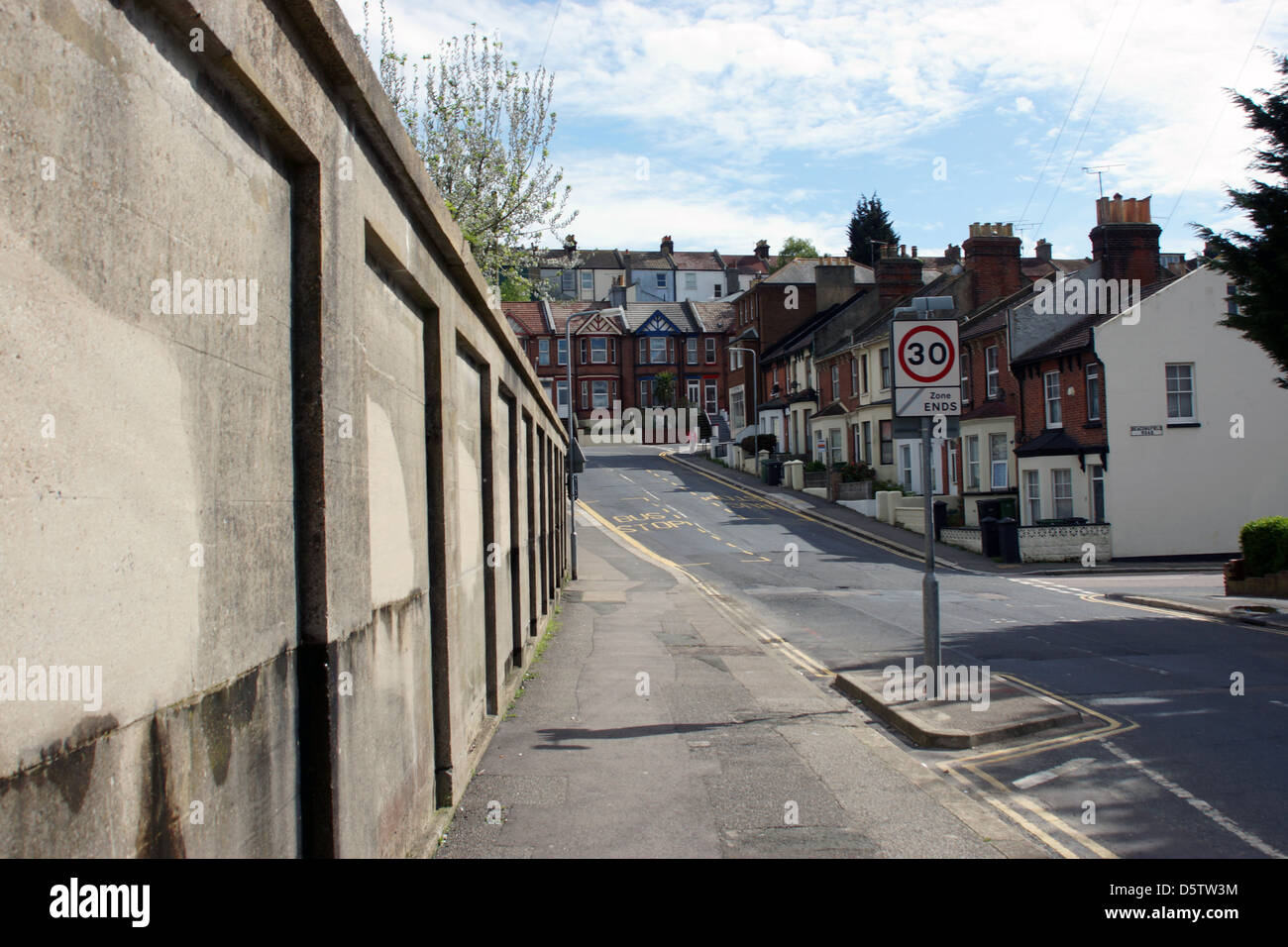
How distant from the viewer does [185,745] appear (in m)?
2.69

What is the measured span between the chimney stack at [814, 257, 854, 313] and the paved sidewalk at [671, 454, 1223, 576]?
56.6 ft

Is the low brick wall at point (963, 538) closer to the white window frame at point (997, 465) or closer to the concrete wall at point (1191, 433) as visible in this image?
the white window frame at point (997, 465)

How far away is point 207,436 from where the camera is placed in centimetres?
292

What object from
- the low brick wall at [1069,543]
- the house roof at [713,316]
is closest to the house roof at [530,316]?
the house roof at [713,316]

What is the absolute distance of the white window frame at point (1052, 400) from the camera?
33.2 meters

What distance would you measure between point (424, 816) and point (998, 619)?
46.5ft

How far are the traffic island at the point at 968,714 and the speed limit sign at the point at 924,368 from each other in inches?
112

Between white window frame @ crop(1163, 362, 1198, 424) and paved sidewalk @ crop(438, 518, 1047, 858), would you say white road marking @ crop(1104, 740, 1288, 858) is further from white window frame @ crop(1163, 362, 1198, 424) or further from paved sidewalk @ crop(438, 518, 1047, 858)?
white window frame @ crop(1163, 362, 1198, 424)

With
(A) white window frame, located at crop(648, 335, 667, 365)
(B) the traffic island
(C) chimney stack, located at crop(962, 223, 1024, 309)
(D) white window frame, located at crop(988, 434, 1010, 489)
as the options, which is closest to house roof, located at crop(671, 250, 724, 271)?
(A) white window frame, located at crop(648, 335, 667, 365)

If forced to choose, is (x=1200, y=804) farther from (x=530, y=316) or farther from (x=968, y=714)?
(x=530, y=316)

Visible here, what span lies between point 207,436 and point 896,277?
52796 mm

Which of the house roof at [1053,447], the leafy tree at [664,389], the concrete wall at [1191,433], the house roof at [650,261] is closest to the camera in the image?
the concrete wall at [1191,433]

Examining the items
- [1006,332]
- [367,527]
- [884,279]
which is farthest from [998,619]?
[884,279]
